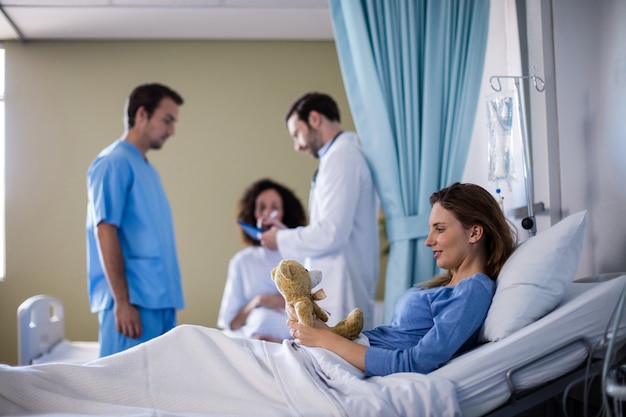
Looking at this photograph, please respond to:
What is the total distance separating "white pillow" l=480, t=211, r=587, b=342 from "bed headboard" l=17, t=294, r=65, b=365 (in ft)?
7.49

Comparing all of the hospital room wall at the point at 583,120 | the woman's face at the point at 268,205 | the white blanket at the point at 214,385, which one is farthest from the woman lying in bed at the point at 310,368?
the woman's face at the point at 268,205

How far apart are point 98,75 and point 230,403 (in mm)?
4279

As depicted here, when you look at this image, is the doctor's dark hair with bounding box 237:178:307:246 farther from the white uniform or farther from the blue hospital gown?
the blue hospital gown

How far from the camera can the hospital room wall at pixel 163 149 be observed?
535 centimetres

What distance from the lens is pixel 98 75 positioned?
5.46 meters

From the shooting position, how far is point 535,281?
71.5 inches

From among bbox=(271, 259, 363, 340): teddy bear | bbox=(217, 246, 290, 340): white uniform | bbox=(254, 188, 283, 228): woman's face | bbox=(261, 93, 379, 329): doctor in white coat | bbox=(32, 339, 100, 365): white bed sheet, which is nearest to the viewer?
bbox=(271, 259, 363, 340): teddy bear

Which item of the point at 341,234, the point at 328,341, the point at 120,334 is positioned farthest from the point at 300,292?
the point at 120,334

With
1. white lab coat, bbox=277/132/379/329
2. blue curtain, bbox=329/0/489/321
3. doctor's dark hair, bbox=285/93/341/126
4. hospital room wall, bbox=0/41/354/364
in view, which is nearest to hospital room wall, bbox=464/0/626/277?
blue curtain, bbox=329/0/489/321

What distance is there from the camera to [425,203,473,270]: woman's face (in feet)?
6.44

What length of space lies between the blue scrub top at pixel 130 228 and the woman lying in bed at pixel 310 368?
1.28 meters

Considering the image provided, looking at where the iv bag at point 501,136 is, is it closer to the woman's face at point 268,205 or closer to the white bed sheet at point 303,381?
the white bed sheet at point 303,381

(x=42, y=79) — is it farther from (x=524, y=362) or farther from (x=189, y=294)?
(x=524, y=362)

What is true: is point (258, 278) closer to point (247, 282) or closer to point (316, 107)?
point (247, 282)
